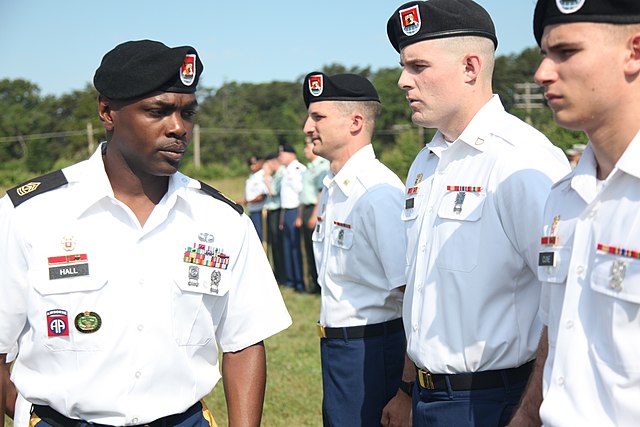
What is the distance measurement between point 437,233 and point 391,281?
3.23 ft

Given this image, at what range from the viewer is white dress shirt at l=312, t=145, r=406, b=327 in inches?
148

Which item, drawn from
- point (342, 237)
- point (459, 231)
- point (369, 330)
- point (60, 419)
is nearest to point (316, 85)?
point (342, 237)

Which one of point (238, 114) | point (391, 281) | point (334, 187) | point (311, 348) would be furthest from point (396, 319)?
point (238, 114)

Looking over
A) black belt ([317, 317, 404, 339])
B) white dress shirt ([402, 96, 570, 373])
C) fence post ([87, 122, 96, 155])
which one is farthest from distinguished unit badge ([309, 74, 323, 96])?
fence post ([87, 122, 96, 155])

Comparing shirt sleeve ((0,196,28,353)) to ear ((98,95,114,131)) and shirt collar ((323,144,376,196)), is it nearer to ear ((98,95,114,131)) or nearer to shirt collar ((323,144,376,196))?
ear ((98,95,114,131))

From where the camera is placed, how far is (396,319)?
3.97 metres

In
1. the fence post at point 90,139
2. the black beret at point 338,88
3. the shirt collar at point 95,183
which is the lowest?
the fence post at point 90,139

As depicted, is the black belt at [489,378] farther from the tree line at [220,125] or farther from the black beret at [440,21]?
the tree line at [220,125]

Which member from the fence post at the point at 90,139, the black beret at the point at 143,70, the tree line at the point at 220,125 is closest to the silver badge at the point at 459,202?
the black beret at the point at 143,70

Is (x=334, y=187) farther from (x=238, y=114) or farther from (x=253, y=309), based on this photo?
(x=238, y=114)

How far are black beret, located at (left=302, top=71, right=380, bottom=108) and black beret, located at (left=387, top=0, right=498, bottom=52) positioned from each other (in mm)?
1340

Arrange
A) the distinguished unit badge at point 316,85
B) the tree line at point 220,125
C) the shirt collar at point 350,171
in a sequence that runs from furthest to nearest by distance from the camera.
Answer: the tree line at point 220,125, the distinguished unit badge at point 316,85, the shirt collar at point 350,171

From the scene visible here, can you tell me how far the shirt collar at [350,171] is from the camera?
4.13 metres

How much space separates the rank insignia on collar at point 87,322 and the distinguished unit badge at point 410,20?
1.61 m
